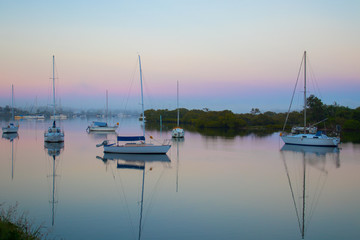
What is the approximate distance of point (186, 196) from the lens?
12320mm

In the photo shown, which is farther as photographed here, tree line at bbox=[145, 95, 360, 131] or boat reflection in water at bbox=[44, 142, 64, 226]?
tree line at bbox=[145, 95, 360, 131]

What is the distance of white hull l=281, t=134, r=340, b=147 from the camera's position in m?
28.6

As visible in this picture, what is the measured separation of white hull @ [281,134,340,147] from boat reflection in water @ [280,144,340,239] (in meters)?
0.85

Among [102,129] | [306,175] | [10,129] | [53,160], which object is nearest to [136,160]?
[53,160]

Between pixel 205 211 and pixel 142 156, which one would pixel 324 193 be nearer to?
pixel 205 211

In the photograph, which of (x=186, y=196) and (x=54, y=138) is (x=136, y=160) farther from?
(x=54, y=138)

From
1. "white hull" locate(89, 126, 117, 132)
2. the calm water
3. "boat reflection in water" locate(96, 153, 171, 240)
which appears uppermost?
"white hull" locate(89, 126, 117, 132)

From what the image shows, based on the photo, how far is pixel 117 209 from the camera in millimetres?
10719

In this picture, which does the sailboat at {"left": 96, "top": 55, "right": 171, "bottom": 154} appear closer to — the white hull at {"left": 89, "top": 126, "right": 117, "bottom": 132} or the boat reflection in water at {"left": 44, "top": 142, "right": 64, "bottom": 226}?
the boat reflection in water at {"left": 44, "top": 142, "right": 64, "bottom": 226}

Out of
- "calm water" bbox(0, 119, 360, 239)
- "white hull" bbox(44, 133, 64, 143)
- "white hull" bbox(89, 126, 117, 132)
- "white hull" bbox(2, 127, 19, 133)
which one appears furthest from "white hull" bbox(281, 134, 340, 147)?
"white hull" bbox(2, 127, 19, 133)

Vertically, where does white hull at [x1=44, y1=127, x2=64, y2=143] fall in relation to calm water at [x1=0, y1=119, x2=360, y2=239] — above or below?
above

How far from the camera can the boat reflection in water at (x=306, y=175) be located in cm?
1103

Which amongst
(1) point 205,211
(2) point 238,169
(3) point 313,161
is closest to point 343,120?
(3) point 313,161

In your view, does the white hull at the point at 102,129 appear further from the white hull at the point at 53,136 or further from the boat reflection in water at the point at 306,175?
the boat reflection in water at the point at 306,175
